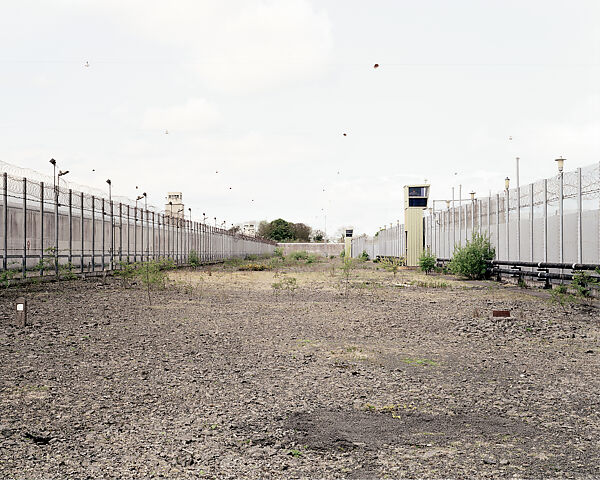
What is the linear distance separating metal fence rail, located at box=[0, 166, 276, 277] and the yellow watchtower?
44.2 ft

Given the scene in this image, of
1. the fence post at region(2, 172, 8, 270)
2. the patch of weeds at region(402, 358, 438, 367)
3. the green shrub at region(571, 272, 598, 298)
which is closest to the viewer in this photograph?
the patch of weeds at region(402, 358, 438, 367)

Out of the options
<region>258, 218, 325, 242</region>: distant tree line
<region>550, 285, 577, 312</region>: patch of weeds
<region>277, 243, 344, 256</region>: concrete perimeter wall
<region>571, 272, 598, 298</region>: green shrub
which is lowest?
<region>550, 285, 577, 312</region>: patch of weeds

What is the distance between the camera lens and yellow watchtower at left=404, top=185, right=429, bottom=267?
3366 cm

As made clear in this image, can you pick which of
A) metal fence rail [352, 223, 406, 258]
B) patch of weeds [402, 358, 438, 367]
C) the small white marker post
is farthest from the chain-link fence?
metal fence rail [352, 223, 406, 258]

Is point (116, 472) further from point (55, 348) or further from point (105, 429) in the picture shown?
point (55, 348)

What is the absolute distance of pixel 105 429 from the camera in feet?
11.6

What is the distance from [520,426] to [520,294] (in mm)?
10692

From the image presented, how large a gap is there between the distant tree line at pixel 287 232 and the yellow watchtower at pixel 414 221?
275ft

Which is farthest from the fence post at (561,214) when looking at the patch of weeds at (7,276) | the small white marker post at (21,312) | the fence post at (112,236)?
the fence post at (112,236)

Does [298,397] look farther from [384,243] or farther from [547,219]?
[384,243]

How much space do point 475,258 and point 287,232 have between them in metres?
101

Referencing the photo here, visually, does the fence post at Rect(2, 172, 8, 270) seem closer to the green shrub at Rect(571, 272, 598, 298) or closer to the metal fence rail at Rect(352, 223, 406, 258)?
the green shrub at Rect(571, 272, 598, 298)

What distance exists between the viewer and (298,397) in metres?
4.36

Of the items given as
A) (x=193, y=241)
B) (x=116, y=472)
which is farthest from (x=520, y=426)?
(x=193, y=241)
